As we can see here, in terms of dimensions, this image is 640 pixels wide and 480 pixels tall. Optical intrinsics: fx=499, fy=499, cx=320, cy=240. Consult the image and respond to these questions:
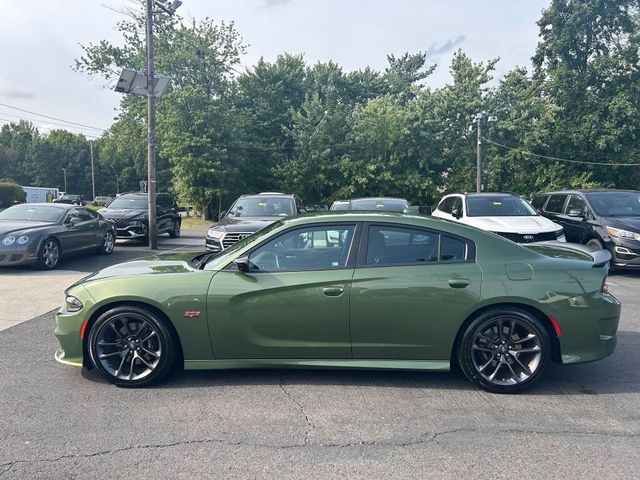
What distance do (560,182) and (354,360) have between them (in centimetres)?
3470

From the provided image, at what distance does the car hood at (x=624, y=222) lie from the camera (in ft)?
31.2

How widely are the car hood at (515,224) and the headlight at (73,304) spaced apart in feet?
25.4

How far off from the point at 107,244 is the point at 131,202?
3837 mm

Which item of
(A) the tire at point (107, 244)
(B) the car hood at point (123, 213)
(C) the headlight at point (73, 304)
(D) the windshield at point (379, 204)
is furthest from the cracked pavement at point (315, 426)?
(B) the car hood at point (123, 213)

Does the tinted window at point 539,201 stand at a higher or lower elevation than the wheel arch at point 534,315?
higher

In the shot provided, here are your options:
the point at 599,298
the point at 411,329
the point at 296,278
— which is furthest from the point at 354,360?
the point at 599,298

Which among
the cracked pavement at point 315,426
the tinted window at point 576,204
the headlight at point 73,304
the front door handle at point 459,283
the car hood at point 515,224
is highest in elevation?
the tinted window at point 576,204

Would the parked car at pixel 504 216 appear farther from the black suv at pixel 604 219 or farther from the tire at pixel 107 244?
the tire at pixel 107 244

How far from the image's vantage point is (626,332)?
5902 mm

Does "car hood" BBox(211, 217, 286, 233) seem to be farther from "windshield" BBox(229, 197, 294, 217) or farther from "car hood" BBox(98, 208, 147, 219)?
"car hood" BBox(98, 208, 147, 219)

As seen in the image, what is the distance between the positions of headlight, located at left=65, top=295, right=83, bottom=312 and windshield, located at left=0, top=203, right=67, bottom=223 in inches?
298

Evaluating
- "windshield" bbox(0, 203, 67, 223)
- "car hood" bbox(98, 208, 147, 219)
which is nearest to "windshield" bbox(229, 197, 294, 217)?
"windshield" bbox(0, 203, 67, 223)

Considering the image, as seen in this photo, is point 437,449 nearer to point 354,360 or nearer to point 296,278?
point 354,360

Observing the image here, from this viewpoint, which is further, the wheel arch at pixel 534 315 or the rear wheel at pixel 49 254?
the rear wheel at pixel 49 254
